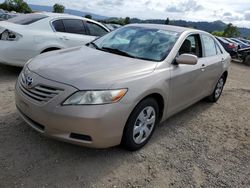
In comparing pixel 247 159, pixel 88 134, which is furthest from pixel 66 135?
pixel 247 159

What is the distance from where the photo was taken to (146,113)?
3.30 meters

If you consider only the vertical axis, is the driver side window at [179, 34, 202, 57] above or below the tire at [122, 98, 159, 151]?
above

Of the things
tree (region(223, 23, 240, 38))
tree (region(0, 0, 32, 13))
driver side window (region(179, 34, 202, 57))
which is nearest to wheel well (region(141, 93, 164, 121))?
driver side window (region(179, 34, 202, 57))

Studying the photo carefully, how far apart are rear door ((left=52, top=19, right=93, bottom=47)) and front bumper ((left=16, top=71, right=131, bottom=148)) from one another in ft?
11.5

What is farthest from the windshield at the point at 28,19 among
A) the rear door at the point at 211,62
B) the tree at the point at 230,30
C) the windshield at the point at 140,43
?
the tree at the point at 230,30

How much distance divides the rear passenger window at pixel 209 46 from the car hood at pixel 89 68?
1.77 meters

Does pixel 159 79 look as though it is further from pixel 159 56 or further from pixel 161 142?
pixel 161 142

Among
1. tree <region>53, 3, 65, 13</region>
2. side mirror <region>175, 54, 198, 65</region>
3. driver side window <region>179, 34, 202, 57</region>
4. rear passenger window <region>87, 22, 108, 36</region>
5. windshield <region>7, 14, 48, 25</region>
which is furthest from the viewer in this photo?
tree <region>53, 3, 65, 13</region>

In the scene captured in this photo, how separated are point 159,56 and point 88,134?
5.00ft

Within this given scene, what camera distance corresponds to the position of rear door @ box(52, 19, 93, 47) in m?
6.20

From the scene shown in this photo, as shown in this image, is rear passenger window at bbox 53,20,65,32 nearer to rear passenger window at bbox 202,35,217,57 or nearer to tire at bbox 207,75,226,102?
rear passenger window at bbox 202,35,217,57

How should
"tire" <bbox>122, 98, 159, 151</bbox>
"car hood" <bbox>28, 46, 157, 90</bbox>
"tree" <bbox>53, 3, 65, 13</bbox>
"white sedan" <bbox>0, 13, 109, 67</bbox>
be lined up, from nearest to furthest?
"car hood" <bbox>28, 46, 157, 90</bbox> → "tire" <bbox>122, 98, 159, 151</bbox> → "white sedan" <bbox>0, 13, 109, 67</bbox> → "tree" <bbox>53, 3, 65, 13</bbox>

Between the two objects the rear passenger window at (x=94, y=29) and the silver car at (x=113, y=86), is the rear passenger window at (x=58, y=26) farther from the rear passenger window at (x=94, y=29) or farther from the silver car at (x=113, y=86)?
the silver car at (x=113, y=86)

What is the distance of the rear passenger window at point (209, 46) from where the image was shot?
4765 millimetres
